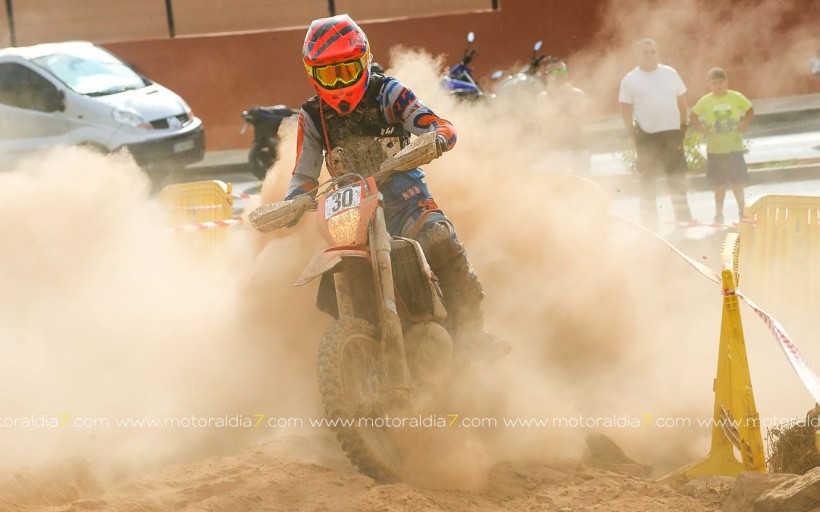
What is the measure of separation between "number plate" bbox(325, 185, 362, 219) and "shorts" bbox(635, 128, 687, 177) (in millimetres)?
7443

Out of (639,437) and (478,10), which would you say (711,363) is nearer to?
(639,437)

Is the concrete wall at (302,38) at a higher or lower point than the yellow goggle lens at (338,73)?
higher

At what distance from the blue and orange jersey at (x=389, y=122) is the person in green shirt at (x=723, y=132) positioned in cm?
674

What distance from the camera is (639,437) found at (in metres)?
6.50

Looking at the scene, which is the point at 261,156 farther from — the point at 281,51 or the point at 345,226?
the point at 345,226

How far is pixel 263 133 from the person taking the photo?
18.7 metres

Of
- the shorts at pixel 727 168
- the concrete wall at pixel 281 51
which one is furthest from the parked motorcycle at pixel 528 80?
the shorts at pixel 727 168

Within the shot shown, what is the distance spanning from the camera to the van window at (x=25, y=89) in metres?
18.0

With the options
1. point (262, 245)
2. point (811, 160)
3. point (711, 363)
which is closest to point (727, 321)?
point (711, 363)

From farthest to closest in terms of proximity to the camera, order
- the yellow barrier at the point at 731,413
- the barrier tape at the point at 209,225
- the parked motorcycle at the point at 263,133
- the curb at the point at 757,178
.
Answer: the parked motorcycle at the point at 263,133 < the curb at the point at 757,178 < the barrier tape at the point at 209,225 < the yellow barrier at the point at 731,413

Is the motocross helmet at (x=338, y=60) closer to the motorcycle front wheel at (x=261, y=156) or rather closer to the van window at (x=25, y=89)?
the motorcycle front wheel at (x=261, y=156)

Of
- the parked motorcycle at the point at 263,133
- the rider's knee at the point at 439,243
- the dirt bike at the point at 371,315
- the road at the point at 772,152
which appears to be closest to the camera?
the dirt bike at the point at 371,315

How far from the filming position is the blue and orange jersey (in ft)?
19.6

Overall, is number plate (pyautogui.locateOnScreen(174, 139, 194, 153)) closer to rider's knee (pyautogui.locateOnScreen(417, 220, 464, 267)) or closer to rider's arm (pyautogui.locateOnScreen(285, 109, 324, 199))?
rider's arm (pyautogui.locateOnScreen(285, 109, 324, 199))
